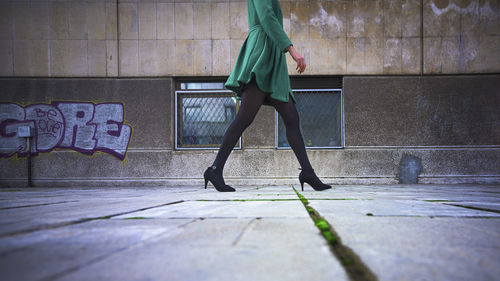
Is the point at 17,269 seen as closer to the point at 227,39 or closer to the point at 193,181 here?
the point at 193,181

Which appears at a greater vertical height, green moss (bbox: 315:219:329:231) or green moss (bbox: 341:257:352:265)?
green moss (bbox: 341:257:352:265)

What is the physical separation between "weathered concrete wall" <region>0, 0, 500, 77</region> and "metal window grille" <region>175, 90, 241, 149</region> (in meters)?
0.50

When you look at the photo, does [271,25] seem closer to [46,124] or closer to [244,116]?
[244,116]

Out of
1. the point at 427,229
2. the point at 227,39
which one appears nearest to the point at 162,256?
the point at 427,229

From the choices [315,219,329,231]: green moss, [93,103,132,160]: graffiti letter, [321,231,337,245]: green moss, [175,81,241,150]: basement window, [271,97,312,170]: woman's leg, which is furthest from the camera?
[175,81,241,150]: basement window

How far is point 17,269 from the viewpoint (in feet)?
1.93

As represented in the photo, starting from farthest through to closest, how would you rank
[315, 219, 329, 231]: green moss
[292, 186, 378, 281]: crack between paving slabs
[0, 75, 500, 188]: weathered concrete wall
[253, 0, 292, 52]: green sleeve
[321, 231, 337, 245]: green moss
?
[0, 75, 500, 188]: weathered concrete wall
[253, 0, 292, 52]: green sleeve
[315, 219, 329, 231]: green moss
[321, 231, 337, 245]: green moss
[292, 186, 378, 281]: crack between paving slabs

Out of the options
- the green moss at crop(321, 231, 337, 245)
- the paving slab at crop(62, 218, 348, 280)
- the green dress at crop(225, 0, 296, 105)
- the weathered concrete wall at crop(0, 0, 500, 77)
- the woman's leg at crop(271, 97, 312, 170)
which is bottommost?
the green moss at crop(321, 231, 337, 245)

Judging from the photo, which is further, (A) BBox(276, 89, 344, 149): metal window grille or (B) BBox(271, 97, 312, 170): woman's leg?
(A) BBox(276, 89, 344, 149): metal window grille

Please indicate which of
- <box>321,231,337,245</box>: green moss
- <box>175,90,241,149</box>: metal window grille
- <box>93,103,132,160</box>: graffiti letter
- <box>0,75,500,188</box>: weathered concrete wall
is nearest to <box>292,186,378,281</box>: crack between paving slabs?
<box>321,231,337,245</box>: green moss

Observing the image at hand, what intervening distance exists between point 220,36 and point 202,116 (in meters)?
1.71

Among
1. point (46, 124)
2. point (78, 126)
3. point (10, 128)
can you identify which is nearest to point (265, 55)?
point (78, 126)

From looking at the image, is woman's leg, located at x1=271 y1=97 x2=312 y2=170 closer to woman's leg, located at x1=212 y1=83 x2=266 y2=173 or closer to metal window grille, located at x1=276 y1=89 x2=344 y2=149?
woman's leg, located at x1=212 y1=83 x2=266 y2=173

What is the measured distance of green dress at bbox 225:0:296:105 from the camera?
2.83m
